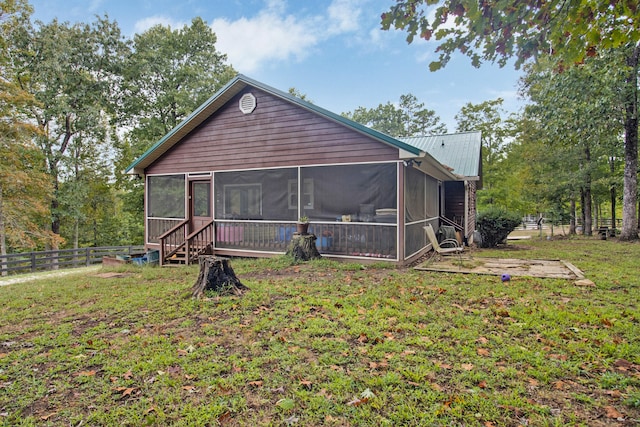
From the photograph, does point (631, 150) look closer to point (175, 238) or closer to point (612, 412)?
point (612, 412)

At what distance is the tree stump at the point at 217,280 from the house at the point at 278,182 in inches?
138

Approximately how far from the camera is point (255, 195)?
32.5 ft

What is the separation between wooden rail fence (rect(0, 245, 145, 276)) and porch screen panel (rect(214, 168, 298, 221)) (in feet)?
15.7

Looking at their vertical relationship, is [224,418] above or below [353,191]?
below

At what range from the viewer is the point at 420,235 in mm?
9312

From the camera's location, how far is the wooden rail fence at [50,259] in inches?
513

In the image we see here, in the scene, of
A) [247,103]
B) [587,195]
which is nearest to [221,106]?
[247,103]

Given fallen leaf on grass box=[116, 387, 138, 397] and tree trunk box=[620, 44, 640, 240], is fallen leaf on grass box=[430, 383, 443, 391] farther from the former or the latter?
tree trunk box=[620, 44, 640, 240]

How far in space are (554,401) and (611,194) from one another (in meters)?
22.9

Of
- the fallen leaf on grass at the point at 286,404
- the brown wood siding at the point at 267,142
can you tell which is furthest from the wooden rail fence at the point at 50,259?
the fallen leaf on grass at the point at 286,404

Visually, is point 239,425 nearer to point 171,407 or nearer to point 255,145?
point 171,407

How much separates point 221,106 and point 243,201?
2838 millimetres

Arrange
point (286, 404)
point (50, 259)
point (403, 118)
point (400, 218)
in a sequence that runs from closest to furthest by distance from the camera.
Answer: point (286, 404)
point (400, 218)
point (50, 259)
point (403, 118)

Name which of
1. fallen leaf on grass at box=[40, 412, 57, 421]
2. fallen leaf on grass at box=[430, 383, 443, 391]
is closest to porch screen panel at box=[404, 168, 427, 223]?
fallen leaf on grass at box=[430, 383, 443, 391]
